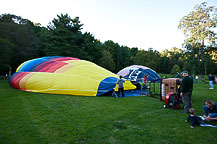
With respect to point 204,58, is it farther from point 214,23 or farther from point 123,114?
point 123,114

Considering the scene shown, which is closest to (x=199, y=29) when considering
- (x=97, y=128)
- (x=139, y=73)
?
(x=139, y=73)

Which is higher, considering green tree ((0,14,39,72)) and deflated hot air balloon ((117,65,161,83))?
green tree ((0,14,39,72))

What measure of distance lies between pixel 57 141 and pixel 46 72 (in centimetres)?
716

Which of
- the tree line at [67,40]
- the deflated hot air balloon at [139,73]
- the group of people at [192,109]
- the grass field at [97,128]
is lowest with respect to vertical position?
the grass field at [97,128]

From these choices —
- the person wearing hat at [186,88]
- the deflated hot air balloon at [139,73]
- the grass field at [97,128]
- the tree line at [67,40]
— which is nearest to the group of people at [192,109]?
the person wearing hat at [186,88]

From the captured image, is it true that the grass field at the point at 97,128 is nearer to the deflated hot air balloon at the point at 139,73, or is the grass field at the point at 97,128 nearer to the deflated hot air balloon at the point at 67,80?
the deflated hot air balloon at the point at 67,80

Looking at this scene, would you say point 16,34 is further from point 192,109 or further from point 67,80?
point 192,109

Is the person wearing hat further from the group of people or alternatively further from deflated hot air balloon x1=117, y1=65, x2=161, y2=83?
deflated hot air balloon x1=117, y1=65, x2=161, y2=83

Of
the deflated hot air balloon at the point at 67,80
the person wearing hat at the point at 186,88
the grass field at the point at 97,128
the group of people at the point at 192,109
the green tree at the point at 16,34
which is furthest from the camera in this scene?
the green tree at the point at 16,34

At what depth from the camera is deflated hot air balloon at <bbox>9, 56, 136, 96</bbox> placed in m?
8.16

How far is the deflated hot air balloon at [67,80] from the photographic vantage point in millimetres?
8164

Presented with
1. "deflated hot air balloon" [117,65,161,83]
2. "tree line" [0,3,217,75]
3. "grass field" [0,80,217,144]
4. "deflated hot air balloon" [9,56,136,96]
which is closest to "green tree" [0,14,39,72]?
"tree line" [0,3,217,75]

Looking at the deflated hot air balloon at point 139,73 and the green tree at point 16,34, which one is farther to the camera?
the green tree at point 16,34

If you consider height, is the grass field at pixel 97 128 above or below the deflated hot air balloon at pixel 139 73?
below
